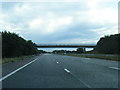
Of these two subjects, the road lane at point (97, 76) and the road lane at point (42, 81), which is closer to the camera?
the road lane at point (42, 81)

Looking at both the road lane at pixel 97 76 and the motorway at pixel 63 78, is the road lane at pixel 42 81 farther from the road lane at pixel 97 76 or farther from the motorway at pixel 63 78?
the road lane at pixel 97 76

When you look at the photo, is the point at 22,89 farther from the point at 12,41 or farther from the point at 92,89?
the point at 12,41

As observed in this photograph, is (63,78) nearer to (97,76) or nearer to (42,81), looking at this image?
(42,81)

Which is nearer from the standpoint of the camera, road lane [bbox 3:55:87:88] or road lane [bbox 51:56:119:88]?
road lane [bbox 3:55:87:88]

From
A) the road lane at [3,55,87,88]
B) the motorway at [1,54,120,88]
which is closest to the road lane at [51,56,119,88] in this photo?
the motorway at [1,54,120,88]

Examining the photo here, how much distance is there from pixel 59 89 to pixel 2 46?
159ft

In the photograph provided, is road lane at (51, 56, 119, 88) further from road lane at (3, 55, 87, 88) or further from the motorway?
road lane at (3, 55, 87, 88)

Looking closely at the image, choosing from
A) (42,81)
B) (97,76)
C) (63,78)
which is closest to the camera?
(42,81)

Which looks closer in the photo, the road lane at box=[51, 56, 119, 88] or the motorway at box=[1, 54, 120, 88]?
the motorway at box=[1, 54, 120, 88]

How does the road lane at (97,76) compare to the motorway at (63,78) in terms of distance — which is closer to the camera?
the motorway at (63,78)

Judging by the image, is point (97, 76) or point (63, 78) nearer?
point (63, 78)

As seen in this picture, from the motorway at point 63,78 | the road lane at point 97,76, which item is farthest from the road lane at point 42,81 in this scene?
the road lane at point 97,76

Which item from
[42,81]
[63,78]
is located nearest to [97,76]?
[63,78]

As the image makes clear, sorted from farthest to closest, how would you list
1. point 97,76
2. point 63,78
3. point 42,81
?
point 97,76, point 63,78, point 42,81
